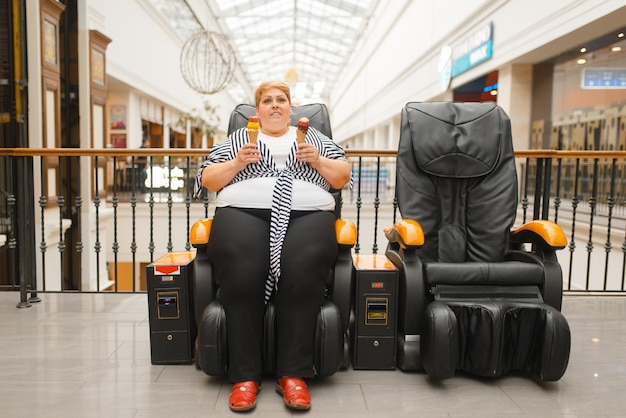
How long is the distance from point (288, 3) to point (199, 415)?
723 inches

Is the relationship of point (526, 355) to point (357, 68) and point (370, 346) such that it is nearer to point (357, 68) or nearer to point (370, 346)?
point (370, 346)

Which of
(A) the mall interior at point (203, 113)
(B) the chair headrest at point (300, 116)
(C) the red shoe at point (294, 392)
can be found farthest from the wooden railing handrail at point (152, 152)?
(C) the red shoe at point (294, 392)

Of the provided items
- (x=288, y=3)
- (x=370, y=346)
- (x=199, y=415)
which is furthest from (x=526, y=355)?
(x=288, y=3)

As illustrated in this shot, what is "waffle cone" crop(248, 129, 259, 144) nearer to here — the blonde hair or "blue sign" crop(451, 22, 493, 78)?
the blonde hair

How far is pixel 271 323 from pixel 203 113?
18303 mm

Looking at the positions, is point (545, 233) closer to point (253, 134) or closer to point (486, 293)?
point (486, 293)

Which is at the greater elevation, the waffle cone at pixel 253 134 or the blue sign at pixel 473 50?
the blue sign at pixel 473 50

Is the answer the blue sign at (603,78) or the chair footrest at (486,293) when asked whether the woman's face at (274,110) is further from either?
the blue sign at (603,78)

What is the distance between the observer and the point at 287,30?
2194 centimetres

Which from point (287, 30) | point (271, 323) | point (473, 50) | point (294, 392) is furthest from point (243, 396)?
point (287, 30)

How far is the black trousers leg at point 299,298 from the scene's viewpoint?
6.59 ft

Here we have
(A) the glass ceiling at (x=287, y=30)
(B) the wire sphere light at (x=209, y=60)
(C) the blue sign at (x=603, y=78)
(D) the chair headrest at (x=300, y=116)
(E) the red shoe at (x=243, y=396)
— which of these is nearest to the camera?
(E) the red shoe at (x=243, y=396)

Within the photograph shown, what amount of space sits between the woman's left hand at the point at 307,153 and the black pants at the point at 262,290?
0.94 ft

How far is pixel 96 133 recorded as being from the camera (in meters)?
7.07
